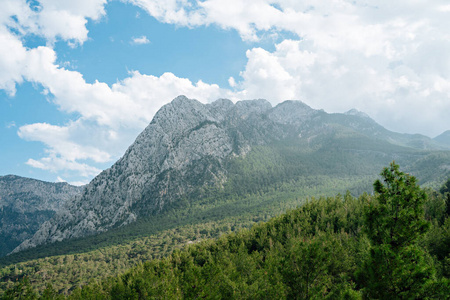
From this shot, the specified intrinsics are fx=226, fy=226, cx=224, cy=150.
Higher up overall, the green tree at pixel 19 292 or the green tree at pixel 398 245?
the green tree at pixel 398 245

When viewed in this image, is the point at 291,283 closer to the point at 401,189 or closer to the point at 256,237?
the point at 401,189

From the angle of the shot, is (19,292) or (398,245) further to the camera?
(19,292)

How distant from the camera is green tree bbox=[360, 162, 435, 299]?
1777 centimetres

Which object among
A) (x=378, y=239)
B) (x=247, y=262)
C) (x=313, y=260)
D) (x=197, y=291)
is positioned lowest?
(x=247, y=262)

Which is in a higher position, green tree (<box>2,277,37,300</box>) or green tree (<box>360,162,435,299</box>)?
green tree (<box>360,162,435,299</box>)

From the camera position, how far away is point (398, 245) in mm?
19125

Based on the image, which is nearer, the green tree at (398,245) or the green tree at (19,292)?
the green tree at (398,245)

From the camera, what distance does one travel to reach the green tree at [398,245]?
699 inches

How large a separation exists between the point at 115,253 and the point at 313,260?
8196 inches

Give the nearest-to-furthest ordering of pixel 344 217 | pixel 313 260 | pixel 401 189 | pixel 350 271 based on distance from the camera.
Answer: pixel 401 189, pixel 313 260, pixel 350 271, pixel 344 217

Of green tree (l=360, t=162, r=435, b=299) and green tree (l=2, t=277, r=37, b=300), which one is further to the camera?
green tree (l=2, t=277, r=37, b=300)

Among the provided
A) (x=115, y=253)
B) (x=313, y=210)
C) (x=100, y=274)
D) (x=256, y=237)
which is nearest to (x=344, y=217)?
(x=313, y=210)

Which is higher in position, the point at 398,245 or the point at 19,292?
the point at 398,245

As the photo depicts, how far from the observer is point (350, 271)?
53.0 meters
